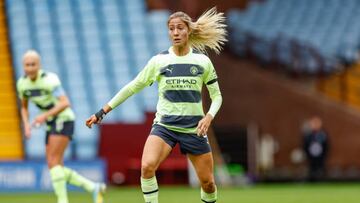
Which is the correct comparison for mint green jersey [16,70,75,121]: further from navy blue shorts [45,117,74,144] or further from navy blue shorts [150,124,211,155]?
navy blue shorts [150,124,211,155]

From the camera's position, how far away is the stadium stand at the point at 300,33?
27.3m

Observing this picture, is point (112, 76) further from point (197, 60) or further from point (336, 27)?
point (197, 60)

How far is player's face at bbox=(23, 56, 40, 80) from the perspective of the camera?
13914 mm

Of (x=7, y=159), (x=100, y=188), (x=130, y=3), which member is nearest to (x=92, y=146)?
(x=7, y=159)

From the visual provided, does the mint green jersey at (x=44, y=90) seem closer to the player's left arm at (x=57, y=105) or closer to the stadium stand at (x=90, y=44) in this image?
the player's left arm at (x=57, y=105)

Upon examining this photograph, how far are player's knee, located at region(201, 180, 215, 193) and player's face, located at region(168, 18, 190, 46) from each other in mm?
1463

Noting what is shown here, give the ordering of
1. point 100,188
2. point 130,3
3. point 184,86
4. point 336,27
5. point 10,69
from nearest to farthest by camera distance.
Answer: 1. point 184,86
2. point 100,188
3. point 10,69
4. point 130,3
5. point 336,27

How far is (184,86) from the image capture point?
1079 centimetres

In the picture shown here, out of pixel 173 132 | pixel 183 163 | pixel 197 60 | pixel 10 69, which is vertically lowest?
pixel 183 163

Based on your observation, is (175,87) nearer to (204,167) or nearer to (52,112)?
(204,167)

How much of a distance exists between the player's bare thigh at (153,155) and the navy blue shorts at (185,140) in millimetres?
84

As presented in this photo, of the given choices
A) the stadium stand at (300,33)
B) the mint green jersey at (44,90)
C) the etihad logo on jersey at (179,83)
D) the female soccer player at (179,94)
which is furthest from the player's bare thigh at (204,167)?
the stadium stand at (300,33)

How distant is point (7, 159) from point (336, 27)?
36.9ft

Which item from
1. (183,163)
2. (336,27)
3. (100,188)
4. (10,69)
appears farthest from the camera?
(336,27)
